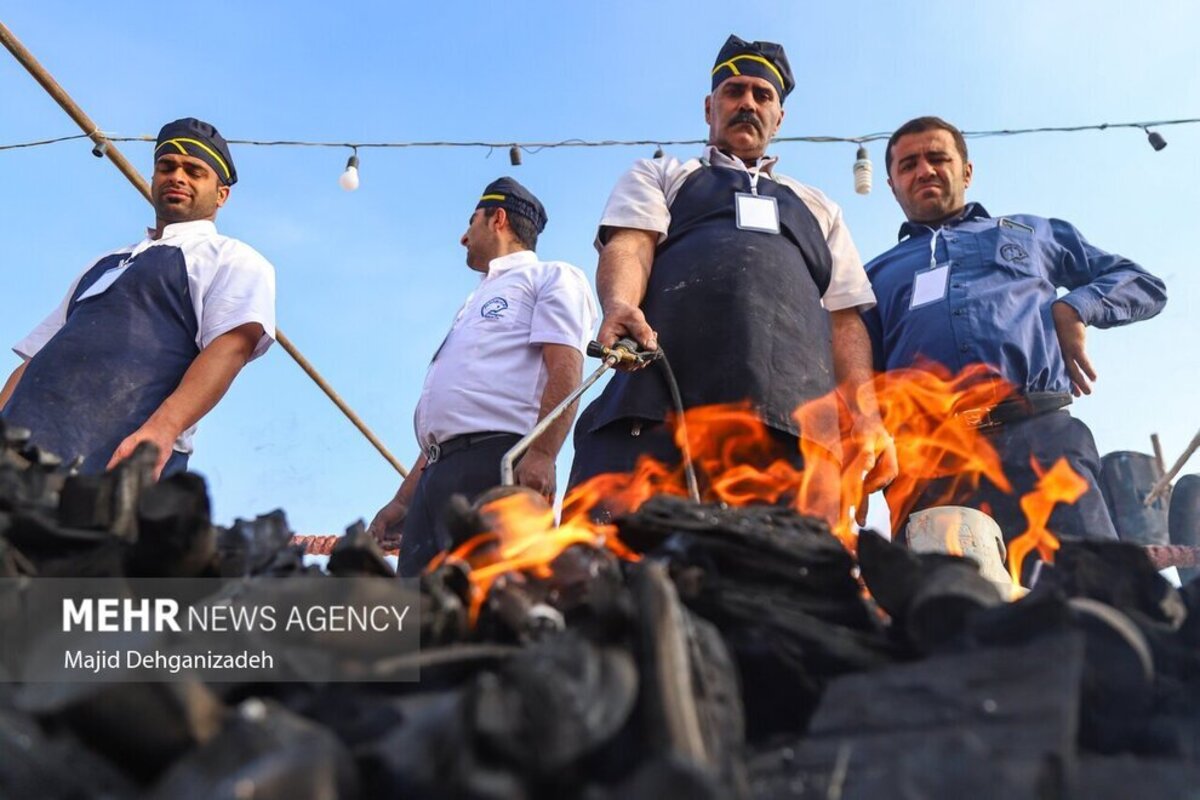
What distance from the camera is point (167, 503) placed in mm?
1847

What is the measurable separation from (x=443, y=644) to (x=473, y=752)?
47 cm

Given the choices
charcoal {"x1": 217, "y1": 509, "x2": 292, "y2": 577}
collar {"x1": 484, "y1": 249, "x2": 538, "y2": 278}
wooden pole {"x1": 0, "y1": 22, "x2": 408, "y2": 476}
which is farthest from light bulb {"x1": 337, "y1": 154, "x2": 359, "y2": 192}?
A: charcoal {"x1": 217, "y1": 509, "x2": 292, "y2": 577}

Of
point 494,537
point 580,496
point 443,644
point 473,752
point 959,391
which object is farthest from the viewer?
point 959,391

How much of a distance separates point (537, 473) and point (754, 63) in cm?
194

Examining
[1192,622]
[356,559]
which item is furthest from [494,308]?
[1192,622]

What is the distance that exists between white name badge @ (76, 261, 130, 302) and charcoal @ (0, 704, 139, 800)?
305cm

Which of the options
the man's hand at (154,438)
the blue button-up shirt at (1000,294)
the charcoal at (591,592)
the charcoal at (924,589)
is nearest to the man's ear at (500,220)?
the blue button-up shirt at (1000,294)

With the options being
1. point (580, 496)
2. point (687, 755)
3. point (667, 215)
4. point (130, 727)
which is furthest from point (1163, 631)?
point (667, 215)

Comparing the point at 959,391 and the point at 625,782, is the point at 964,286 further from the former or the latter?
the point at 625,782

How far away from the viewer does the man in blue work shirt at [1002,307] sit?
160 inches

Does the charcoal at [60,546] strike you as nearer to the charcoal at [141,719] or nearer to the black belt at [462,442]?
the charcoal at [141,719]

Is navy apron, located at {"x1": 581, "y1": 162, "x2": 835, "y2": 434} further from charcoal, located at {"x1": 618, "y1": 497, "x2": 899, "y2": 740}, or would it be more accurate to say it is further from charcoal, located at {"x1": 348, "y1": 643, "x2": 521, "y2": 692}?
charcoal, located at {"x1": 348, "y1": 643, "x2": 521, "y2": 692}

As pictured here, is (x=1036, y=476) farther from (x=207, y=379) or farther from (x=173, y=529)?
(x=173, y=529)

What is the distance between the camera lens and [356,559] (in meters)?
1.86
